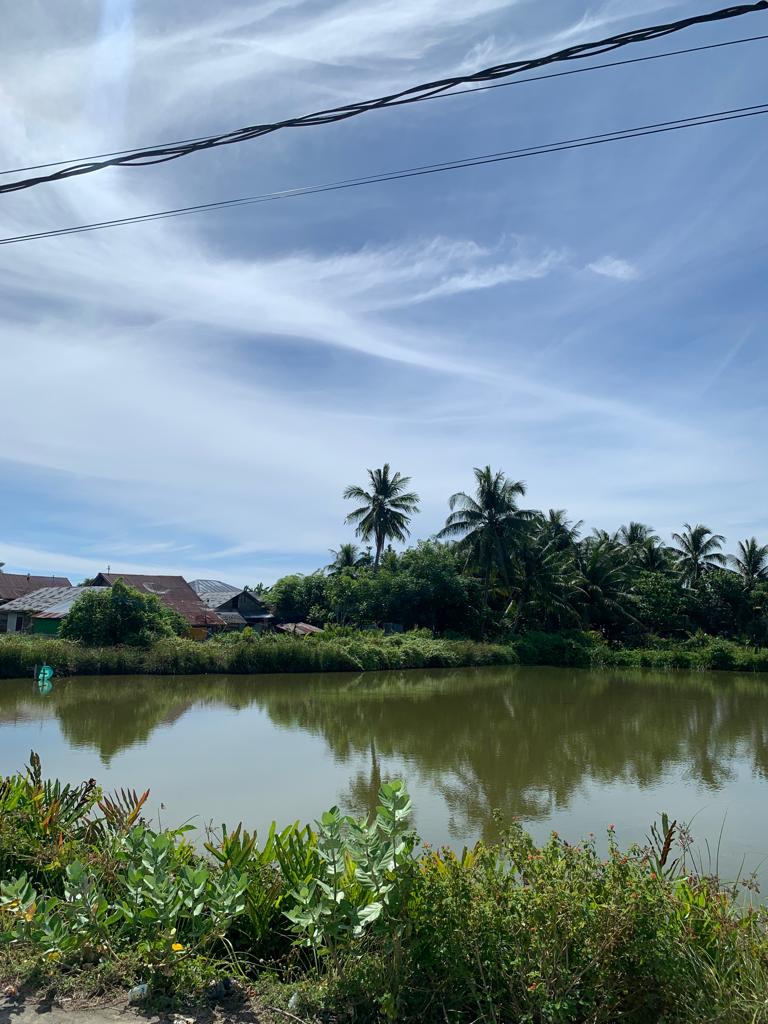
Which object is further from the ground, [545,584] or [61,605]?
[545,584]

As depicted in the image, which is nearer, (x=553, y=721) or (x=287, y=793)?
(x=287, y=793)

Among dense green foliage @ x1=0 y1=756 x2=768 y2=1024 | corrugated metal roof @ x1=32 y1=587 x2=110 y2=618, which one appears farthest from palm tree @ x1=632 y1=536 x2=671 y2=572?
dense green foliage @ x1=0 y1=756 x2=768 y2=1024

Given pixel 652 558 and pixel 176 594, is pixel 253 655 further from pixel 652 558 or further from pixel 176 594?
pixel 652 558

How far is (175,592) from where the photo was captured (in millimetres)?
38156

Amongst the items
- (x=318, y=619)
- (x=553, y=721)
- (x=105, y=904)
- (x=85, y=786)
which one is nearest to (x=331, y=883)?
(x=105, y=904)

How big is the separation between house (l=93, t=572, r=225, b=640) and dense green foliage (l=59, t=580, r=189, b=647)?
8.75 meters

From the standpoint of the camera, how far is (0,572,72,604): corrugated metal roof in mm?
40844

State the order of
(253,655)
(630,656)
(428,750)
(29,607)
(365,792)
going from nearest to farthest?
(365,792) → (428,750) → (253,655) → (630,656) → (29,607)

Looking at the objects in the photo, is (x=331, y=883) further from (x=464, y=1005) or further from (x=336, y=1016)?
(x=464, y=1005)

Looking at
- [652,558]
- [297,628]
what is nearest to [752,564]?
[652,558]

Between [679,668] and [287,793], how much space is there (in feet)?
87.6

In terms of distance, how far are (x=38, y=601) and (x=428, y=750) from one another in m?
29.6

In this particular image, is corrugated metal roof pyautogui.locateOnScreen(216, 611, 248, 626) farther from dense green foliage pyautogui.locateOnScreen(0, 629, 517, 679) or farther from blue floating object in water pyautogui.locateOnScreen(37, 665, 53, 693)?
blue floating object in water pyautogui.locateOnScreen(37, 665, 53, 693)

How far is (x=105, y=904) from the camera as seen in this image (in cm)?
288
